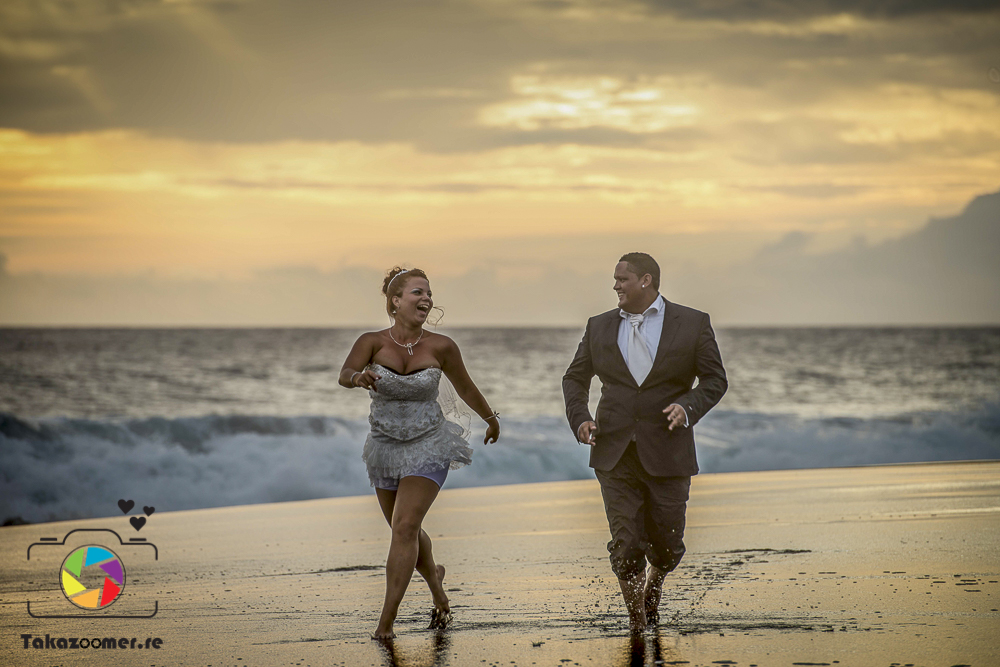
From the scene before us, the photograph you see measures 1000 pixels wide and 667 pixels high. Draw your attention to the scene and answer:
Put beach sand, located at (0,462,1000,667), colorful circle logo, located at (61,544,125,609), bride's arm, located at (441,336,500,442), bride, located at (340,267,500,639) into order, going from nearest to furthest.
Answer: beach sand, located at (0,462,1000,667)
bride, located at (340,267,500,639)
bride's arm, located at (441,336,500,442)
colorful circle logo, located at (61,544,125,609)

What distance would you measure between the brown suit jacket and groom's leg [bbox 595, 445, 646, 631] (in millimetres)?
104

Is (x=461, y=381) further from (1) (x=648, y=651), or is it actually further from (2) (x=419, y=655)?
(1) (x=648, y=651)

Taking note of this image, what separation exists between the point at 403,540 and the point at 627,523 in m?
1.29

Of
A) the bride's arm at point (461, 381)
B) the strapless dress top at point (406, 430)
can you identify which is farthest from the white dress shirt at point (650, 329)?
the strapless dress top at point (406, 430)

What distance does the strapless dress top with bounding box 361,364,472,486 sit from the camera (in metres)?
5.98

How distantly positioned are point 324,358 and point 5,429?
30613 millimetres

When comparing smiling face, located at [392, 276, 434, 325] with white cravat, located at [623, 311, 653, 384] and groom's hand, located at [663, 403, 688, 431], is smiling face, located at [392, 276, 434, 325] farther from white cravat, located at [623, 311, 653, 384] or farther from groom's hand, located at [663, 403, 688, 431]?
groom's hand, located at [663, 403, 688, 431]

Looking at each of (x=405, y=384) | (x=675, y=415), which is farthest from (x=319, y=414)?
(x=675, y=415)

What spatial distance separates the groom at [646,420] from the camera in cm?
602

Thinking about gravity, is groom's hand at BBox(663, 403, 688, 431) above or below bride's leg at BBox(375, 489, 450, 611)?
above

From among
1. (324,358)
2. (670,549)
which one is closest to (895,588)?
(670,549)

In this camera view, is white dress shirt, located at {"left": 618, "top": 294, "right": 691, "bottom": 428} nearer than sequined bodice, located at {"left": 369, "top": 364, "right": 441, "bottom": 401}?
No

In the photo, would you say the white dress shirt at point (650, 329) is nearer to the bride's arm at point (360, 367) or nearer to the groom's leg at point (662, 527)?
the groom's leg at point (662, 527)

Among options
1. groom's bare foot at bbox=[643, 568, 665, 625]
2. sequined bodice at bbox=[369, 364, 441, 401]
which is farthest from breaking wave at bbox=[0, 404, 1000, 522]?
groom's bare foot at bbox=[643, 568, 665, 625]
